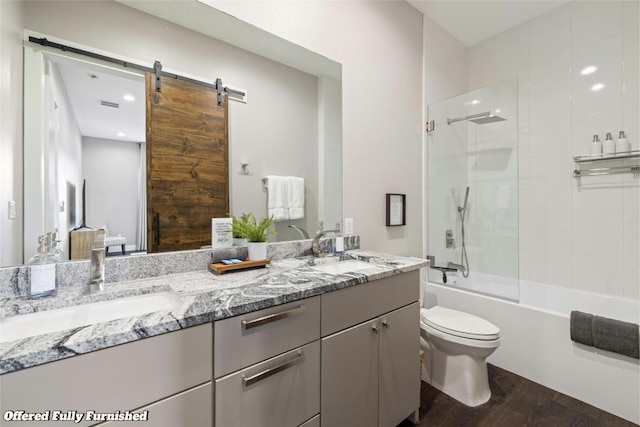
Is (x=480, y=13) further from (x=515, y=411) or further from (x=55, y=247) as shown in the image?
(x=55, y=247)

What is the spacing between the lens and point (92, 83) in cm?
113

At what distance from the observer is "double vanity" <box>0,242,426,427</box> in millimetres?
644

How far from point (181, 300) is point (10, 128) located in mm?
815

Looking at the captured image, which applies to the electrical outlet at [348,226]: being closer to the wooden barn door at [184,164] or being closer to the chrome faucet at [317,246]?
the chrome faucet at [317,246]

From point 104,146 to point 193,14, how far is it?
2.39ft

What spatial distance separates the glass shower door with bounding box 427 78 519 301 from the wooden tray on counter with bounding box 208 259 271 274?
63.4 inches

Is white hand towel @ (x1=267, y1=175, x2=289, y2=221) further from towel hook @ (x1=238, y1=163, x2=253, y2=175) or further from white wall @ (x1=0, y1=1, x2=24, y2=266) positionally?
white wall @ (x1=0, y1=1, x2=24, y2=266)

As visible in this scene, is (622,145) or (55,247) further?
(622,145)

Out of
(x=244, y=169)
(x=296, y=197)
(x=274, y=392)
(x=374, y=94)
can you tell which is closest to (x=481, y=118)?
(x=374, y=94)

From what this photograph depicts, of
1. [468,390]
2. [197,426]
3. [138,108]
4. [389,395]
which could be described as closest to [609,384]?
[468,390]

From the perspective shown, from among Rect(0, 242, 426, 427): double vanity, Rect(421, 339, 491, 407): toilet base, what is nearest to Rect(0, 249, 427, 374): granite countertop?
Rect(0, 242, 426, 427): double vanity

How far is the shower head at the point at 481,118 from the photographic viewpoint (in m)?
2.36

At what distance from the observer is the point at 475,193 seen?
8.43 ft

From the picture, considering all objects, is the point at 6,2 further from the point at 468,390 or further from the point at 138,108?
the point at 468,390
